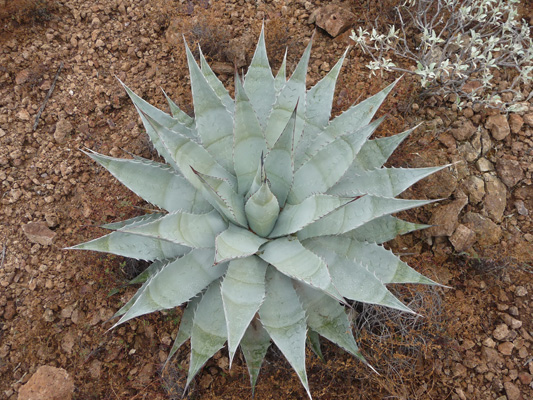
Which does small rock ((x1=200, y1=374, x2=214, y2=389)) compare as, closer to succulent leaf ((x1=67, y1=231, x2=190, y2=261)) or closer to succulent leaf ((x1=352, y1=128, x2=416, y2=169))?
succulent leaf ((x1=67, y1=231, x2=190, y2=261))

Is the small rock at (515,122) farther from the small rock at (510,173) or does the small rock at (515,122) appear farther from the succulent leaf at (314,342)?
the succulent leaf at (314,342)

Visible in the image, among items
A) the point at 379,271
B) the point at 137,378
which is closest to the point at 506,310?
the point at 379,271

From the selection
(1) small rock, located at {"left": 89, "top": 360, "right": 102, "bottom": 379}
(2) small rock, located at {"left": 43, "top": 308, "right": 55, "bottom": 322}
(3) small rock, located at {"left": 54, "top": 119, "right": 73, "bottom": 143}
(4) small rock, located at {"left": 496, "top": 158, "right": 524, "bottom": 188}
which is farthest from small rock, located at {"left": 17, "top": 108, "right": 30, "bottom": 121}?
(4) small rock, located at {"left": 496, "top": 158, "right": 524, "bottom": 188}

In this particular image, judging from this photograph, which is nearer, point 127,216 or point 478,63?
point 127,216

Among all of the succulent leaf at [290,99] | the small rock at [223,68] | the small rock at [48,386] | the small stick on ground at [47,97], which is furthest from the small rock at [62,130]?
the succulent leaf at [290,99]

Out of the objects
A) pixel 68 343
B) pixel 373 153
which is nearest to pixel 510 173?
pixel 373 153

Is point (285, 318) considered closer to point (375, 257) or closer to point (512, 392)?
point (375, 257)

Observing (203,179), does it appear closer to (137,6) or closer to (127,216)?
(127,216)
